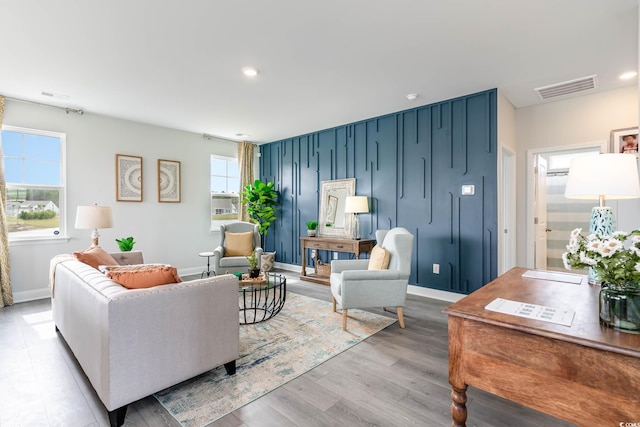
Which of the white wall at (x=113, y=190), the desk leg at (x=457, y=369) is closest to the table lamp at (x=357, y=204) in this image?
the white wall at (x=113, y=190)

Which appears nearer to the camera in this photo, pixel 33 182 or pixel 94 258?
pixel 94 258

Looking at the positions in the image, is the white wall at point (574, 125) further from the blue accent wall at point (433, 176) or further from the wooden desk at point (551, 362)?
the wooden desk at point (551, 362)

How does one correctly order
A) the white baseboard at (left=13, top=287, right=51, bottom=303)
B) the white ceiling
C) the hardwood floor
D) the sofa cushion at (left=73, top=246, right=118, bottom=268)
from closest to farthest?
the hardwood floor < the white ceiling < the sofa cushion at (left=73, top=246, right=118, bottom=268) < the white baseboard at (left=13, top=287, right=51, bottom=303)

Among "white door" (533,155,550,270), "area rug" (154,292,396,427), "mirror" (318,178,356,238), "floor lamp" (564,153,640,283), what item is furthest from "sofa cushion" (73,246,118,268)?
"white door" (533,155,550,270)

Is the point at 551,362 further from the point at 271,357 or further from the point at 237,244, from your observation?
the point at 237,244

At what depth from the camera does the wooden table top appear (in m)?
0.97

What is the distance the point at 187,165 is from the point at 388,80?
12.8ft

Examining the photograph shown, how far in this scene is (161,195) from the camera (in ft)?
17.1

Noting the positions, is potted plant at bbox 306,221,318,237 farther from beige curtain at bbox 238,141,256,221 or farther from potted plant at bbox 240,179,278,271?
beige curtain at bbox 238,141,256,221

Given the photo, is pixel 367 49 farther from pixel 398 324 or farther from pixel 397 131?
pixel 398 324

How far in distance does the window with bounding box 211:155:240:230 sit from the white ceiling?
77.5 inches

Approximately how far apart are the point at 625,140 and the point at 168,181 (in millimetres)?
6465

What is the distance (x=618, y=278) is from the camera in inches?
40.8

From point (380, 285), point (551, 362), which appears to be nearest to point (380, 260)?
point (380, 285)
